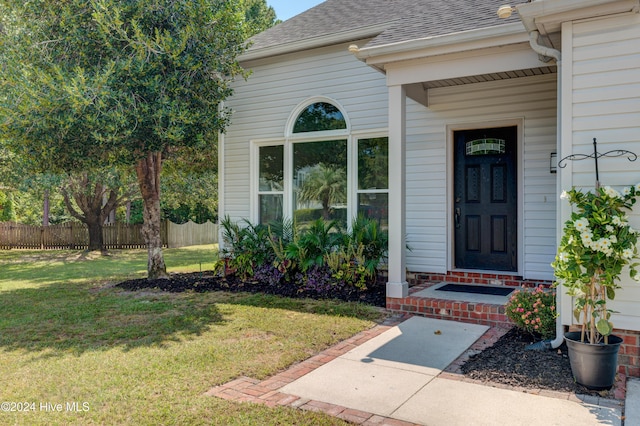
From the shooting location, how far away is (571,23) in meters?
4.04

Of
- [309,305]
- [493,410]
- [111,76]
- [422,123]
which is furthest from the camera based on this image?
[422,123]

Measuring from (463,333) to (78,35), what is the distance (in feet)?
21.7

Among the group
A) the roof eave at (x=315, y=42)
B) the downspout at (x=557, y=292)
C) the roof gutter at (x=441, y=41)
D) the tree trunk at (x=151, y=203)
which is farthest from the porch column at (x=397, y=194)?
the tree trunk at (x=151, y=203)

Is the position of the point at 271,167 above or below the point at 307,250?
above

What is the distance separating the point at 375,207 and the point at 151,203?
13.1 feet

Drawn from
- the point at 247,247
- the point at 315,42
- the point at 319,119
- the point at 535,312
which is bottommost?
the point at 535,312

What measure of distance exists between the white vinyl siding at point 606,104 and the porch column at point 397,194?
211 centimetres

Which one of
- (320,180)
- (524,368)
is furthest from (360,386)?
(320,180)

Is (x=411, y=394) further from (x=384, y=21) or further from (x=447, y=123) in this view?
(x=384, y=21)

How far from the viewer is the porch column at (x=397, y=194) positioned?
5.83m

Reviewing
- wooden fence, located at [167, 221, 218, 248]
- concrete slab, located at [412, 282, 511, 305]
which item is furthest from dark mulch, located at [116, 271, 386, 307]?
wooden fence, located at [167, 221, 218, 248]

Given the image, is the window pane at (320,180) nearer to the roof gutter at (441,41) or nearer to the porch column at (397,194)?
the porch column at (397,194)

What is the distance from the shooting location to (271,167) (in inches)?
338

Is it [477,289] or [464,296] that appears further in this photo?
[477,289]
